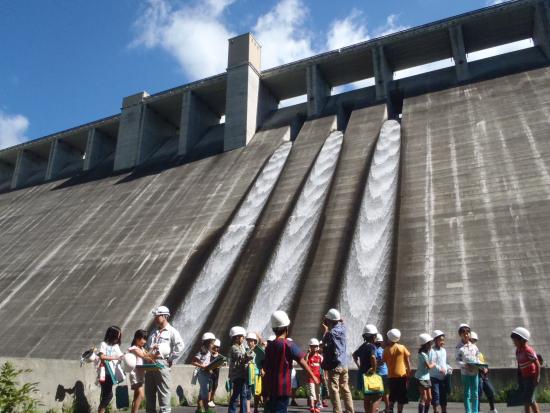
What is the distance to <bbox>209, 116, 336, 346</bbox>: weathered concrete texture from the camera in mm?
14203

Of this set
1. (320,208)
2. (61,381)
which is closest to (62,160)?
(320,208)

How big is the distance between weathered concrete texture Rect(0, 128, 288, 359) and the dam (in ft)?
0.29

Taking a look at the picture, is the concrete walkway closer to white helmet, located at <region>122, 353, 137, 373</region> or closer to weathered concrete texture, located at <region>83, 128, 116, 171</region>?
white helmet, located at <region>122, 353, 137, 373</region>

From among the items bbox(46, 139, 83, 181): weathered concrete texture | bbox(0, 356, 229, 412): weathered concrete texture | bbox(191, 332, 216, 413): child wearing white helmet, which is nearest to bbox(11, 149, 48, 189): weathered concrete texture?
bbox(46, 139, 83, 181): weathered concrete texture

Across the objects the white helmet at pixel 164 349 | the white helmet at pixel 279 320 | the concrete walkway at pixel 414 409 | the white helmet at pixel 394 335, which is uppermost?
the white helmet at pixel 394 335

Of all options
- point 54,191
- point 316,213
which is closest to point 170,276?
point 316,213

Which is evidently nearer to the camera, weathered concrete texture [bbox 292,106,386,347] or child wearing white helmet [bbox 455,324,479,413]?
child wearing white helmet [bbox 455,324,479,413]

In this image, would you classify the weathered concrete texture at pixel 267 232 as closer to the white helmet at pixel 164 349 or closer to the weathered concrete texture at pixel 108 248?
the weathered concrete texture at pixel 108 248

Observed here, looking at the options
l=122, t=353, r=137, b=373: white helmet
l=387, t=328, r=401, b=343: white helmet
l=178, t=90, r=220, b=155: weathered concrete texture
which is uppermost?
l=178, t=90, r=220, b=155: weathered concrete texture

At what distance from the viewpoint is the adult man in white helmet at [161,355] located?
19.8ft

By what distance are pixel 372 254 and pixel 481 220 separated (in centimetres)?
319

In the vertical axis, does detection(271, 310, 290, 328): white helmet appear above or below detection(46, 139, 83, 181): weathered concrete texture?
below

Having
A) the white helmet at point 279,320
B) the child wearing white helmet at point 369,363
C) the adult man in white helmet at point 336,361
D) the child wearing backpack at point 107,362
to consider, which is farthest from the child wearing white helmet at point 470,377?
the child wearing backpack at point 107,362

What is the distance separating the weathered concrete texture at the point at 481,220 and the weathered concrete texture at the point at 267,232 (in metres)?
4.13
